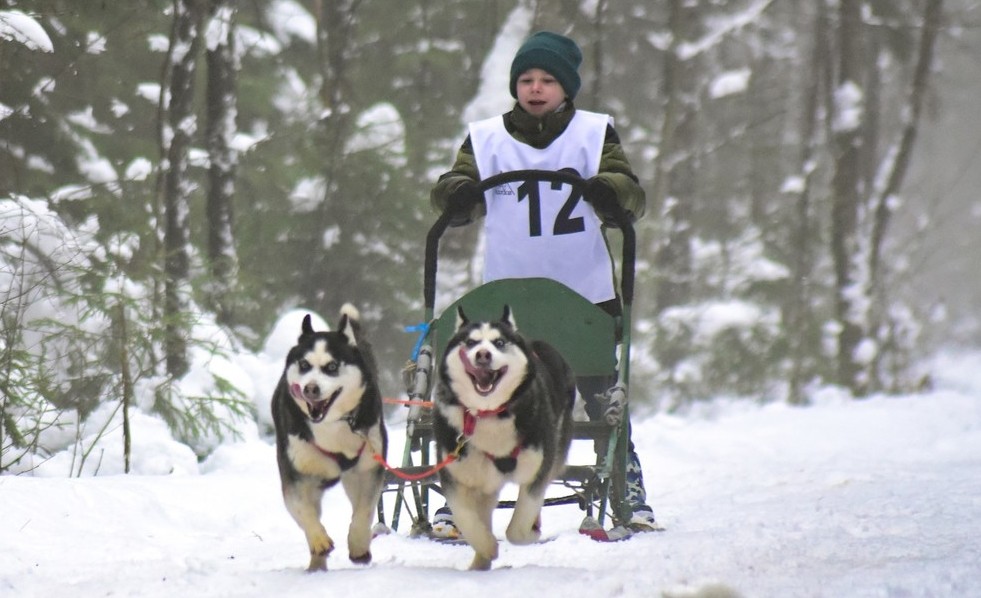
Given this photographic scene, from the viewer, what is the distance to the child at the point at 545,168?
18.2 feet

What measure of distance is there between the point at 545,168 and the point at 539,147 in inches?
4.2

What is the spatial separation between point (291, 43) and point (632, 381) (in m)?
6.73

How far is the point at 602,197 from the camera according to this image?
5.22 meters

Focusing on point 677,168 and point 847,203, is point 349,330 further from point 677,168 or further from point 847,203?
point 677,168

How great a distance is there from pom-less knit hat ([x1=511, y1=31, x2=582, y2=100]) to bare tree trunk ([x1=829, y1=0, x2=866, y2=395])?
39.5 feet

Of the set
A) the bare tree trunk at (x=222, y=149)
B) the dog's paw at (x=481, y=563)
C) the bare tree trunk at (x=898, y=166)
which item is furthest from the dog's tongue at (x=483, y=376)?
the bare tree trunk at (x=898, y=166)

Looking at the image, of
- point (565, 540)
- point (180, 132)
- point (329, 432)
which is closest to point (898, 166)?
point (180, 132)

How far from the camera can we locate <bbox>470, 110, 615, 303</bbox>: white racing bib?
554cm

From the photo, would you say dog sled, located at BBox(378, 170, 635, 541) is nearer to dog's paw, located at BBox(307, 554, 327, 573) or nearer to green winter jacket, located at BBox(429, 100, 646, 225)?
green winter jacket, located at BBox(429, 100, 646, 225)

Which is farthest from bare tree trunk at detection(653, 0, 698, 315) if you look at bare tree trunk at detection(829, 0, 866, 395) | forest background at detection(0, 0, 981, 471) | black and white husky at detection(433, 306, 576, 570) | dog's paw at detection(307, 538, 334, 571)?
dog's paw at detection(307, 538, 334, 571)

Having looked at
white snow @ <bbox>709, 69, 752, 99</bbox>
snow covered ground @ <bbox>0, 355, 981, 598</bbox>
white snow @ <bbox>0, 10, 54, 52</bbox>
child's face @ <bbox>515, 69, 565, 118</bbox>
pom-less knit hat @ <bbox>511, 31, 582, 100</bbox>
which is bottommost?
snow covered ground @ <bbox>0, 355, 981, 598</bbox>

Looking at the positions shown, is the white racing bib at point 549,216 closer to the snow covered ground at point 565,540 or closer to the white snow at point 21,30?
the snow covered ground at point 565,540

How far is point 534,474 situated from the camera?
4.49m

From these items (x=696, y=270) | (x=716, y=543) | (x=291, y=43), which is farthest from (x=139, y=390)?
(x=696, y=270)
